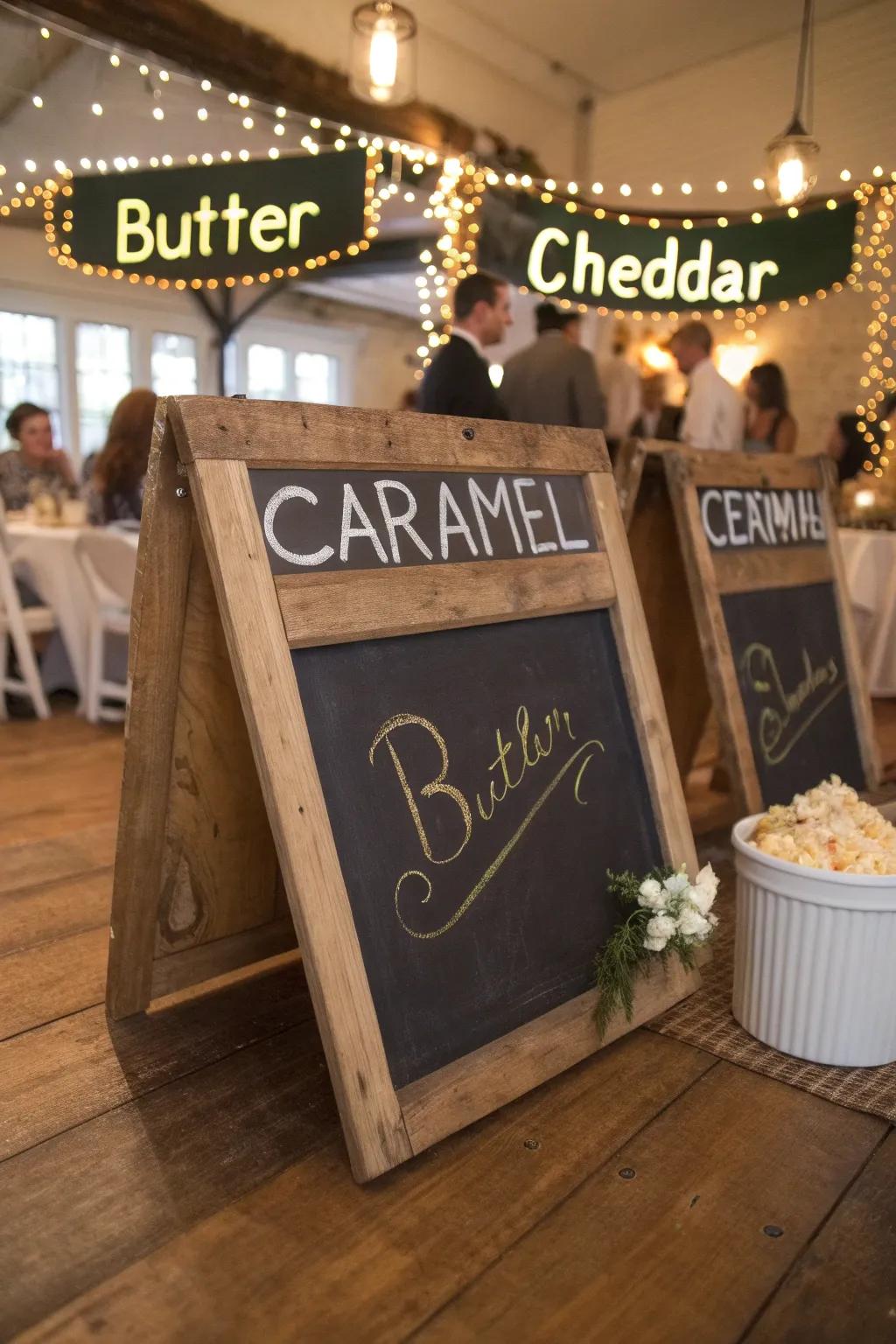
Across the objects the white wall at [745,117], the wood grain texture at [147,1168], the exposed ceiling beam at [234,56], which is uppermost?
the white wall at [745,117]

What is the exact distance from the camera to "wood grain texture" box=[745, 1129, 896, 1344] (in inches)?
36.5

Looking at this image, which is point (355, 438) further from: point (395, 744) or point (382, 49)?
point (382, 49)

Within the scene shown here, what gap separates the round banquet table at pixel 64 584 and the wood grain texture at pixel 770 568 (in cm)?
240

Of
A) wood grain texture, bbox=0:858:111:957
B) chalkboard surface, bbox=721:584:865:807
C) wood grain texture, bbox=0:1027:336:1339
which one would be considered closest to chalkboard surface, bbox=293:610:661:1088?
wood grain texture, bbox=0:1027:336:1339

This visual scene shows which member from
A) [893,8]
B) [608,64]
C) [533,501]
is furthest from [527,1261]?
[608,64]

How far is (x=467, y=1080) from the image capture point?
1.16 metres

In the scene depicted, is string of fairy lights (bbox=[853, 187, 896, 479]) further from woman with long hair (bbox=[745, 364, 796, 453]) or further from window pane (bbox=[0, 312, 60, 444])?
window pane (bbox=[0, 312, 60, 444])

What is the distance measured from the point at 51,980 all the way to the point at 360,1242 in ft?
2.52

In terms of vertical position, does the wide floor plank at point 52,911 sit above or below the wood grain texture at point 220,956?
below

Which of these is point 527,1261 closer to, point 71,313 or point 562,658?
point 562,658

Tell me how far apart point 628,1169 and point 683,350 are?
450 cm

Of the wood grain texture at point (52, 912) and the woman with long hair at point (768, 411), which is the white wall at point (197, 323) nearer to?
the woman with long hair at point (768, 411)

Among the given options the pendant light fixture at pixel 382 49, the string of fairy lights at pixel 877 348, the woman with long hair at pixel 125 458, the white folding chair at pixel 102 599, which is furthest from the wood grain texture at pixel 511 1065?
the string of fairy lights at pixel 877 348

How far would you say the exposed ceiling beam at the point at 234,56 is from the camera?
3.71 metres
